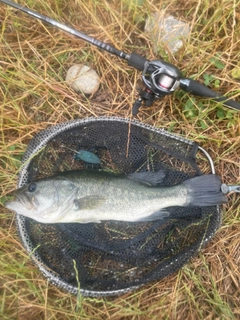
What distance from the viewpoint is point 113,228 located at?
2.97 meters

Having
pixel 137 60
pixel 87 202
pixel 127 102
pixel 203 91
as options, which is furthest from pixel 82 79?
pixel 87 202

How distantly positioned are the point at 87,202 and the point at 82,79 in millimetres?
1092

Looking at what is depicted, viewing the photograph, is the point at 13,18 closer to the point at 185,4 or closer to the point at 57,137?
the point at 57,137

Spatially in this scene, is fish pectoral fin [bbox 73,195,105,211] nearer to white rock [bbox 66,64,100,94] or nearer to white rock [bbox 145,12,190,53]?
white rock [bbox 66,64,100,94]

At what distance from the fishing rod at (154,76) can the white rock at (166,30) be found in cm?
46

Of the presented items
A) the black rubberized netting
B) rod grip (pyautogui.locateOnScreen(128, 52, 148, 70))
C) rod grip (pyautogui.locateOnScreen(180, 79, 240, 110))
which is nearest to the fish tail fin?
the black rubberized netting

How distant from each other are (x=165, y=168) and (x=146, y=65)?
2.60 ft

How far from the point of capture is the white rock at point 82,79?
3156 mm

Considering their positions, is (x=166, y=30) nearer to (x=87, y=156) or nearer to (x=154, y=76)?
(x=154, y=76)

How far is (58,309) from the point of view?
289cm

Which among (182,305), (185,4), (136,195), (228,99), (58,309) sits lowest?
(58,309)

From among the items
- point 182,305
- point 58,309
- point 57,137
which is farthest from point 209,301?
point 57,137

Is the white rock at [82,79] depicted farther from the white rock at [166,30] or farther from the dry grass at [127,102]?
the white rock at [166,30]

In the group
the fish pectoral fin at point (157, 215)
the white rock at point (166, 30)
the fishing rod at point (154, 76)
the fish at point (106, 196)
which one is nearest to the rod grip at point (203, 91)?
the fishing rod at point (154, 76)
